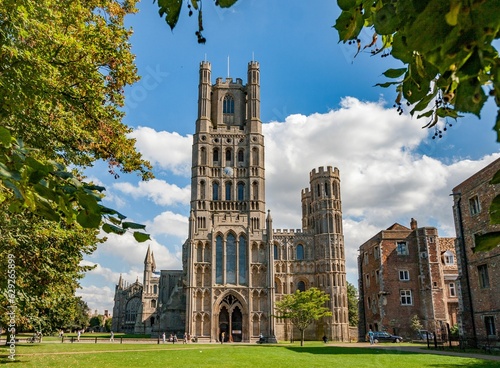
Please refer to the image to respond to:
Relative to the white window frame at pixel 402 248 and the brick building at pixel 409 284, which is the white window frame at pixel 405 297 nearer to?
the brick building at pixel 409 284

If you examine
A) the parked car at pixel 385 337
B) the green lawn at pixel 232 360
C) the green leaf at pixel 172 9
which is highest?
the green leaf at pixel 172 9

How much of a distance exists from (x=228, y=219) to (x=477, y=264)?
34.1m

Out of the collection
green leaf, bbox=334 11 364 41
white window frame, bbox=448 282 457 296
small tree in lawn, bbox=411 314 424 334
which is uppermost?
white window frame, bbox=448 282 457 296

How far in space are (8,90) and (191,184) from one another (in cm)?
5384

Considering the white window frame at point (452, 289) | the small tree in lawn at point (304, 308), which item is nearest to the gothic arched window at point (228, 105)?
the small tree in lawn at point (304, 308)

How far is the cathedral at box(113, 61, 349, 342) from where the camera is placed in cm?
5175

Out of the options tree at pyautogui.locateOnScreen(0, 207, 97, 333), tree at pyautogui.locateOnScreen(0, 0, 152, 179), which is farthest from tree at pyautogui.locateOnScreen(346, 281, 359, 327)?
tree at pyautogui.locateOnScreen(0, 0, 152, 179)

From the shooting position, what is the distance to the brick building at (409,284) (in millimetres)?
42906

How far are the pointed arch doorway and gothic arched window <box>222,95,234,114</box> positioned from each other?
28.6 metres

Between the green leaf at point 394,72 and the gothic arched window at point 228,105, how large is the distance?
66277 mm

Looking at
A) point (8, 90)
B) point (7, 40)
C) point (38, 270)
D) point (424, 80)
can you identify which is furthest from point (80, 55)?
point (424, 80)

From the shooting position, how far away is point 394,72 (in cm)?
199

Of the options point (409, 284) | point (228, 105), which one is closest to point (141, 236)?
point (409, 284)

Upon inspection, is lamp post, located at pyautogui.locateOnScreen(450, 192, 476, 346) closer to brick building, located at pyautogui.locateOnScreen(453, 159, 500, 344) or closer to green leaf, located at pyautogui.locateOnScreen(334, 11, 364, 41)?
brick building, located at pyautogui.locateOnScreen(453, 159, 500, 344)
